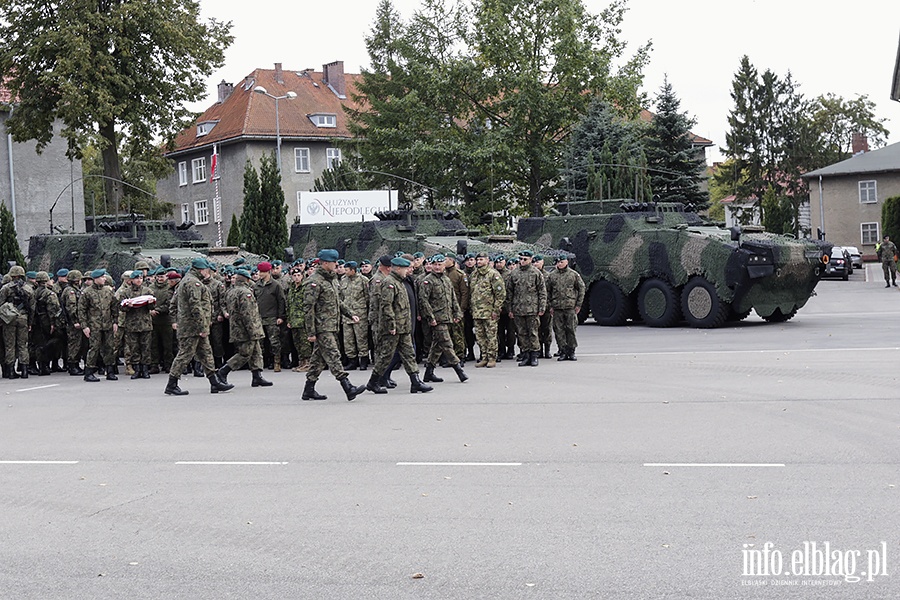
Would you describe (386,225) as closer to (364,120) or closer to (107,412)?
(107,412)

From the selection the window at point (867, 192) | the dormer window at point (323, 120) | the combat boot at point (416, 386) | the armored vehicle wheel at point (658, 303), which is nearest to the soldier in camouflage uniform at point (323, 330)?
the combat boot at point (416, 386)

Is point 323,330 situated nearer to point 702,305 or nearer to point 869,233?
point 702,305

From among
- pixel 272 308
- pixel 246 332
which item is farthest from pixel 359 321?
pixel 246 332

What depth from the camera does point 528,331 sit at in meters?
17.6

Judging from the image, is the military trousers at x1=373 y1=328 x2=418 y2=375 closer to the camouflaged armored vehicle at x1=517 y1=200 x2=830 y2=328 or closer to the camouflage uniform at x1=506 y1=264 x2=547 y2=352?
the camouflage uniform at x1=506 y1=264 x2=547 y2=352

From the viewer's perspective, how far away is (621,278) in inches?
1004

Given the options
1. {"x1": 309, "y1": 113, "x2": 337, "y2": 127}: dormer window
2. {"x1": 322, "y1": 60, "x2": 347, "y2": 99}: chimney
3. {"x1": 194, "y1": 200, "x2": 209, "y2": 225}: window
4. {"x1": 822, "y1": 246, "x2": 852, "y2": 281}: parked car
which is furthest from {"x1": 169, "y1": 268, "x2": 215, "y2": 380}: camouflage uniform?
{"x1": 322, "y1": 60, "x2": 347, "y2": 99}: chimney

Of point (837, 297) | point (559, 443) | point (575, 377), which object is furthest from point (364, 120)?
point (559, 443)

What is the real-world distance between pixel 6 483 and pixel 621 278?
709 inches

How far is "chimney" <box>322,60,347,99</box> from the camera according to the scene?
224 feet

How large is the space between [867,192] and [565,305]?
51.9m

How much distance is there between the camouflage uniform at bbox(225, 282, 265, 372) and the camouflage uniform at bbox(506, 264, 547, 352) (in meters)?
4.01

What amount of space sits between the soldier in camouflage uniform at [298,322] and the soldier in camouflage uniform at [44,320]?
3570 millimetres

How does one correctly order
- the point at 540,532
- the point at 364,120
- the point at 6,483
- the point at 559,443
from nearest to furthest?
the point at 540,532 → the point at 6,483 → the point at 559,443 → the point at 364,120
